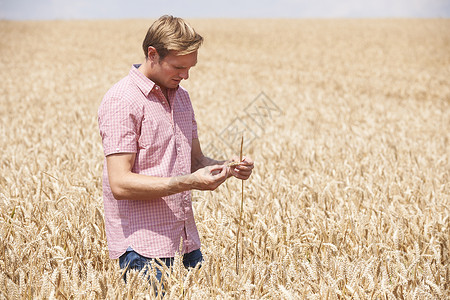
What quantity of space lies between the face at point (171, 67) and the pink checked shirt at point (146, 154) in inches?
2.0

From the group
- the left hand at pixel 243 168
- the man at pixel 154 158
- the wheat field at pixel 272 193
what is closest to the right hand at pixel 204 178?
the man at pixel 154 158

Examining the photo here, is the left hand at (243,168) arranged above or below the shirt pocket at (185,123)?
below

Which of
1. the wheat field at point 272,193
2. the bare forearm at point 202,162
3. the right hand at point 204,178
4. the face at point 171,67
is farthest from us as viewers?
the bare forearm at point 202,162

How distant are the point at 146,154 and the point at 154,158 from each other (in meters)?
0.05

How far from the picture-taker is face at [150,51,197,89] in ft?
6.52

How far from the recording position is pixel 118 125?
193 cm

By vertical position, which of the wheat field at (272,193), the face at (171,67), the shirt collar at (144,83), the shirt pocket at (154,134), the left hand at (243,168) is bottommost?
the wheat field at (272,193)

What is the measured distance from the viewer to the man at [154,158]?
1932mm

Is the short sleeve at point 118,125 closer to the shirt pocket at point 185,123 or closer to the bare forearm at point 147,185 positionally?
the bare forearm at point 147,185

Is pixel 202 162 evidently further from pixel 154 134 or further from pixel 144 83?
pixel 144 83

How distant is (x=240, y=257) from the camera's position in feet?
8.62

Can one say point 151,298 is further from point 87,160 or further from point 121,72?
point 121,72

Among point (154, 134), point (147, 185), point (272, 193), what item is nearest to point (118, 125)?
point (154, 134)

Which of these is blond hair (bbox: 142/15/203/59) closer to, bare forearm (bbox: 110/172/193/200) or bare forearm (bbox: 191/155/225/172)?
bare forearm (bbox: 110/172/193/200)
